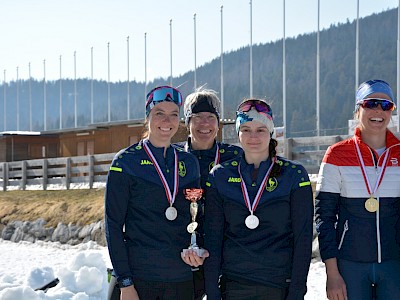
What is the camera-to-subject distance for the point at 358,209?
144 inches

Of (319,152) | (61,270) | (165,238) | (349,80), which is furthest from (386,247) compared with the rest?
(349,80)

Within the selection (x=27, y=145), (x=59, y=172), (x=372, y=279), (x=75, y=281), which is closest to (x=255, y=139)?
(x=372, y=279)

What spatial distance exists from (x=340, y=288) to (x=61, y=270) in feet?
15.9

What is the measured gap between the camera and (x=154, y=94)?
378cm

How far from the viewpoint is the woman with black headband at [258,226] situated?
3379 mm

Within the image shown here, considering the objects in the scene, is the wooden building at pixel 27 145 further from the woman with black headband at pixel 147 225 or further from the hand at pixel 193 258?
the hand at pixel 193 258

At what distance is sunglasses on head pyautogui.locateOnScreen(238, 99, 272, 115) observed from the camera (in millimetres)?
3605

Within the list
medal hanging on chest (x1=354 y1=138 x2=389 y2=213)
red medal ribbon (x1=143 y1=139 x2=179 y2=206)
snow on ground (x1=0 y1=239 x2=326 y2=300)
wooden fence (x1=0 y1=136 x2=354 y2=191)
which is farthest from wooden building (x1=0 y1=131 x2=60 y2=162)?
medal hanging on chest (x1=354 y1=138 x2=389 y2=213)

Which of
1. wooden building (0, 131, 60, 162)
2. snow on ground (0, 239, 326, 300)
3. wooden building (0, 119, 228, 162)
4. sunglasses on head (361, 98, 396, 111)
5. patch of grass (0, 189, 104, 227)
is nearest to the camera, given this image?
sunglasses on head (361, 98, 396, 111)

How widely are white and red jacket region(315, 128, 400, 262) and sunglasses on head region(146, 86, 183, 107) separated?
115cm

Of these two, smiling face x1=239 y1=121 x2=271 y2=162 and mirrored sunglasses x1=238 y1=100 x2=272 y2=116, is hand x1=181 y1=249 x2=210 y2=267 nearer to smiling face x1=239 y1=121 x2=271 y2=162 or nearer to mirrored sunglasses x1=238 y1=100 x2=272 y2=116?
smiling face x1=239 y1=121 x2=271 y2=162

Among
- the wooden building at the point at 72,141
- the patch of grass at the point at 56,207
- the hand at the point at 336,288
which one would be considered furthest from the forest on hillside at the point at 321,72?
the hand at the point at 336,288

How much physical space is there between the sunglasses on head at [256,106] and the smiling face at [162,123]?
0.48m

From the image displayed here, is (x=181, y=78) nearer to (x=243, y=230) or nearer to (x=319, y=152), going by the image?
(x=319, y=152)
